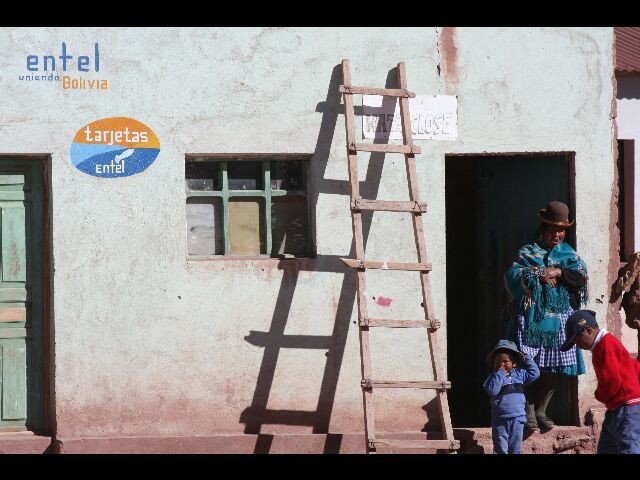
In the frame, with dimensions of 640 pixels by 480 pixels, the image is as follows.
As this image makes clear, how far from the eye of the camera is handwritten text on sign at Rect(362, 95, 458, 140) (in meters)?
7.89

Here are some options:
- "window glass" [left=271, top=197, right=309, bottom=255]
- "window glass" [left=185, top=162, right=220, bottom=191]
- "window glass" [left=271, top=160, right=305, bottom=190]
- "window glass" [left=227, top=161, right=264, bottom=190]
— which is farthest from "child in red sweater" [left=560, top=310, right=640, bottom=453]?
"window glass" [left=185, top=162, right=220, bottom=191]

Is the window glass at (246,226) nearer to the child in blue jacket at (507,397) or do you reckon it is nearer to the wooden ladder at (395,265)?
the wooden ladder at (395,265)

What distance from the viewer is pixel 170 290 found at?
7.68 meters

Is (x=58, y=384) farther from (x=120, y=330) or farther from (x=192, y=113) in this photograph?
(x=192, y=113)

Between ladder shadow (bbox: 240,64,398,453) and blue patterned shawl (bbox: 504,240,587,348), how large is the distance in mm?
1140

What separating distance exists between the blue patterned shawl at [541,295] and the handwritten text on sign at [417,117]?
3.36 feet

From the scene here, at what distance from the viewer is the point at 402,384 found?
7234 mm

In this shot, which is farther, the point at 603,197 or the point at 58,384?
the point at 603,197

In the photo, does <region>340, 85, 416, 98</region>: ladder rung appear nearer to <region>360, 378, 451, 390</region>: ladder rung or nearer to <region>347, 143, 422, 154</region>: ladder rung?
<region>347, 143, 422, 154</region>: ladder rung

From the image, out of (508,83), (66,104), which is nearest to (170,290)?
(66,104)

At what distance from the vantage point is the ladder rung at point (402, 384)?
722cm

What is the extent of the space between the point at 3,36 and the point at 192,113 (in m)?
1.34

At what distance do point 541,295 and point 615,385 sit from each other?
1.49 metres

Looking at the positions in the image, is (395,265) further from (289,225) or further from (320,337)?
(289,225)
